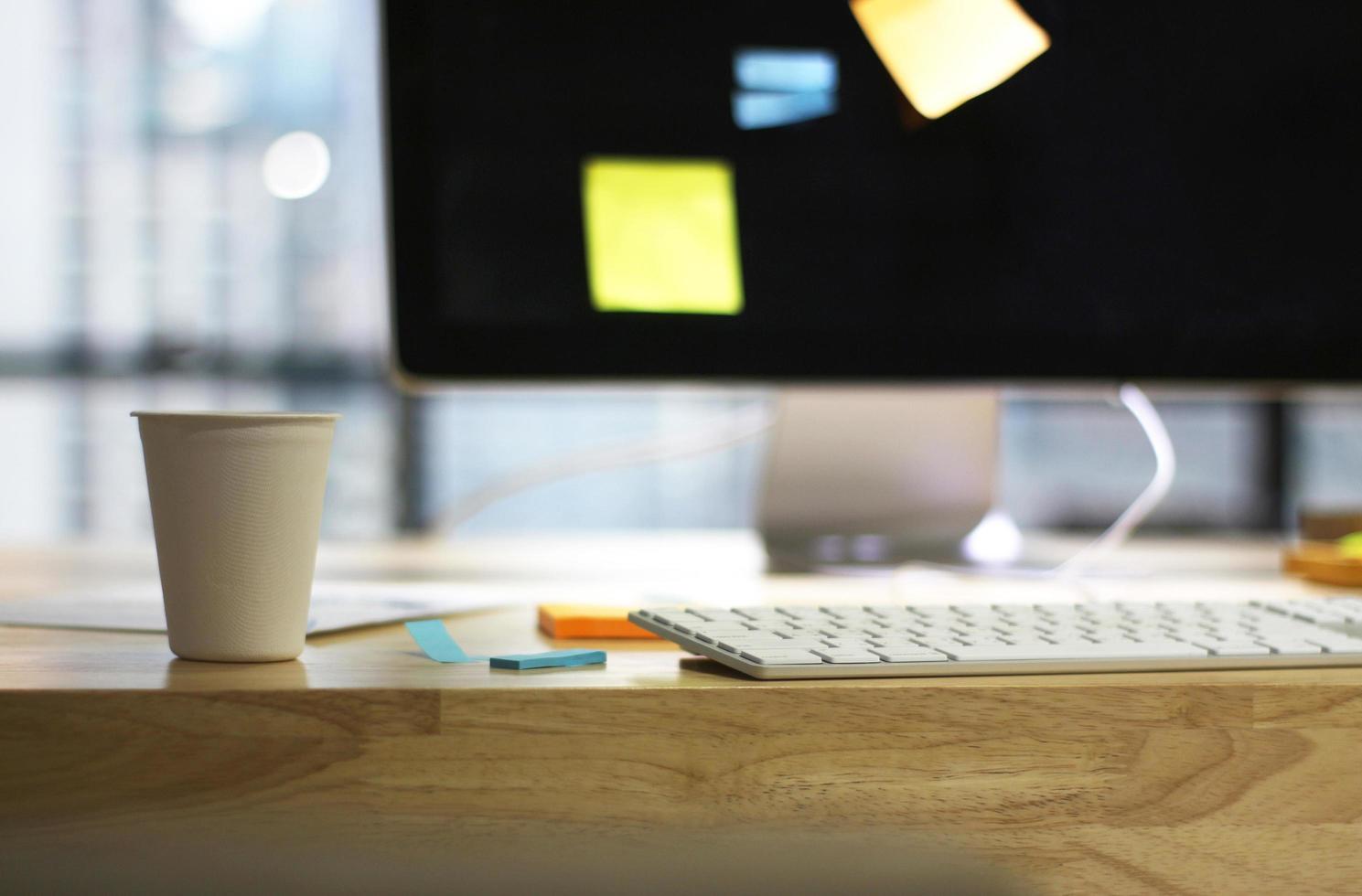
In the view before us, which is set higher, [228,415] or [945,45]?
[945,45]

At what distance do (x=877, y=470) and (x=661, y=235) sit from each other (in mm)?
282

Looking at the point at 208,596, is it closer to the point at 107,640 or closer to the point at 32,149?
the point at 107,640

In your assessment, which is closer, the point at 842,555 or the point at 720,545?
the point at 842,555

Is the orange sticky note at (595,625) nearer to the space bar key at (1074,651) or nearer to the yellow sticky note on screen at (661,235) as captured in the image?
the space bar key at (1074,651)

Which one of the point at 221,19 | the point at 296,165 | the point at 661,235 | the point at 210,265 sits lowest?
the point at 661,235

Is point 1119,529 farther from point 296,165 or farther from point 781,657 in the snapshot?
point 296,165

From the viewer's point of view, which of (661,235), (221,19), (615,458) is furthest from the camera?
(221,19)

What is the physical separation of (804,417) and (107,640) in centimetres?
58

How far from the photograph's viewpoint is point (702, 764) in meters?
0.42

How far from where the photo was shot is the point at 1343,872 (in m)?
0.44

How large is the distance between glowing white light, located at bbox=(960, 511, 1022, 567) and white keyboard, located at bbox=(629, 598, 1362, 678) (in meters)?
0.32

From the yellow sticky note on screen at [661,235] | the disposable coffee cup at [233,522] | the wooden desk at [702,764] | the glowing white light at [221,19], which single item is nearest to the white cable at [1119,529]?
the yellow sticky note on screen at [661,235]

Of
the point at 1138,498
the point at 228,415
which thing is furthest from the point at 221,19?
the point at 228,415

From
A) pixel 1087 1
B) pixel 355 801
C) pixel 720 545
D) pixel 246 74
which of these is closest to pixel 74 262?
pixel 246 74
